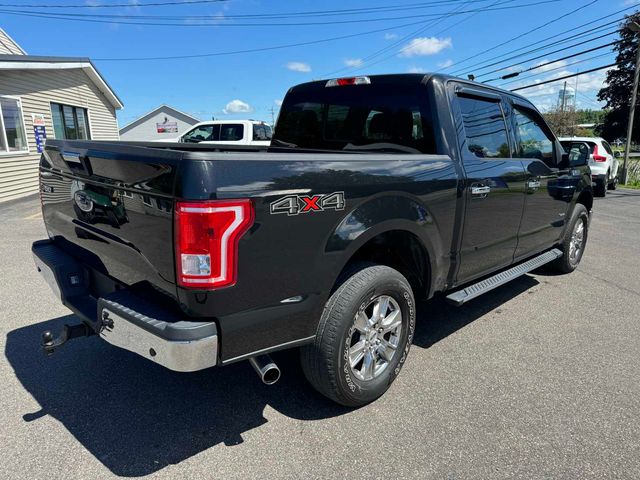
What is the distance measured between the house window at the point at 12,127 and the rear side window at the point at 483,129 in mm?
12123

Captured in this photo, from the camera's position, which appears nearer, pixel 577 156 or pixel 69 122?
pixel 577 156

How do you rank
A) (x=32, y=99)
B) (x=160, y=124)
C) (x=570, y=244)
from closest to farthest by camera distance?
(x=570, y=244) → (x=32, y=99) → (x=160, y=124)

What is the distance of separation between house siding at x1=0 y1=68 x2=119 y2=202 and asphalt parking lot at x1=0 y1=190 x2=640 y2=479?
946cm

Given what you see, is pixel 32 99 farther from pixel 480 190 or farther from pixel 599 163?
pixel 599 163

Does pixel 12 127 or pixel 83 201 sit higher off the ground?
pixel 12 127

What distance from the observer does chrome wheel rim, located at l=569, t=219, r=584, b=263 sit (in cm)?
564

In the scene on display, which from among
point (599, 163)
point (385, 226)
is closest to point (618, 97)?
point (599, 163)

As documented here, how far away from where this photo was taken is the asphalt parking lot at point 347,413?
232 cm

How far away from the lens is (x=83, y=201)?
2674 mm

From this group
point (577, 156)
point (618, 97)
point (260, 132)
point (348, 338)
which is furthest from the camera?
point (618, 97)

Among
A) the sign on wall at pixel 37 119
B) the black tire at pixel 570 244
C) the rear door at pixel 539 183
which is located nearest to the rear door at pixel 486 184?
the rear door at pixel 539 183

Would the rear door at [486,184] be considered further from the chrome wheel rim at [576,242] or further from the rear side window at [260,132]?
the rear side window at [260,132]

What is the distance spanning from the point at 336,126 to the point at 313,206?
1.74 m

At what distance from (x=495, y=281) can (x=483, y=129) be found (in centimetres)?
126
